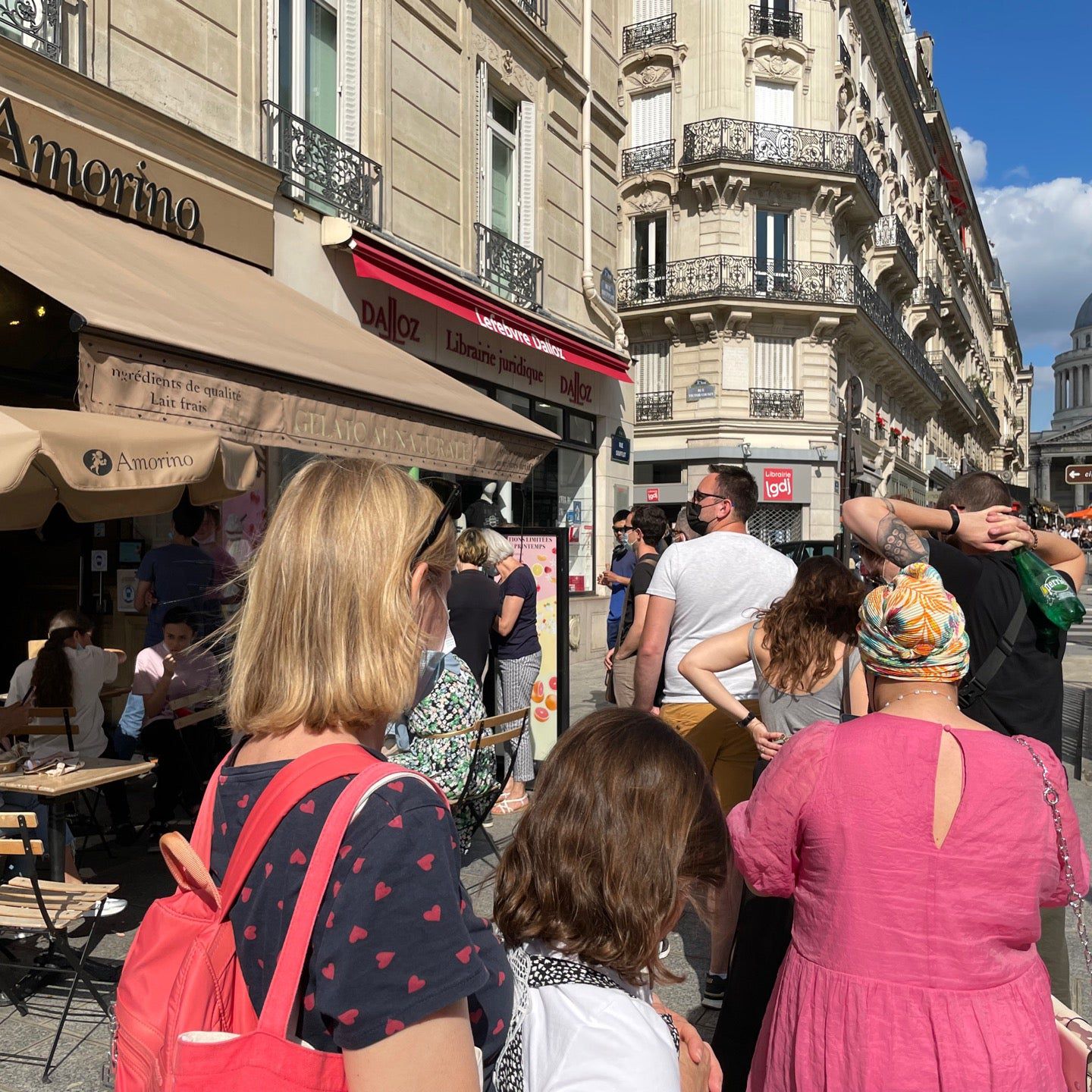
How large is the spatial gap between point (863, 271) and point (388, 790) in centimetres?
3464

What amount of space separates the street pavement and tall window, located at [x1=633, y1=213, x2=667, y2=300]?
24.6 m

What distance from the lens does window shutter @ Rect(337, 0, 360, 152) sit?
31.8 feet

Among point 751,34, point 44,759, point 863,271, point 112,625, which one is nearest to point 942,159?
point 863,271

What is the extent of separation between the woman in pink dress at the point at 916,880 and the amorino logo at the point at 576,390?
12.1m

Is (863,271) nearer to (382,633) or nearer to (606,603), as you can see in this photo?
(606,603)

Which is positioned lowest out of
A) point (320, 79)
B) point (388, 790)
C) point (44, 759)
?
point (44, 759)

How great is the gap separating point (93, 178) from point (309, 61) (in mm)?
3249

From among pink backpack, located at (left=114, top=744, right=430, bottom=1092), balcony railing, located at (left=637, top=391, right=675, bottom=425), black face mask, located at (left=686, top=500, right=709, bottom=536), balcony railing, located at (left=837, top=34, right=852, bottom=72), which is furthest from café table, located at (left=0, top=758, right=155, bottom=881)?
balcony railing, located at (left=837, top=34, right=852, bottom=72)

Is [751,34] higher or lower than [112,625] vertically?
higher

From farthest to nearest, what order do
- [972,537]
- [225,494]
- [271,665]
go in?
[225,494] → [972,537] → [271,665]

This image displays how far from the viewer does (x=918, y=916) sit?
1.92 meters

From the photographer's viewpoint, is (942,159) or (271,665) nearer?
(271,665)

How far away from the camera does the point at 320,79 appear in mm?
9555

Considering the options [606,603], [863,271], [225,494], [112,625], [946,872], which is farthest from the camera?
[863,271]
